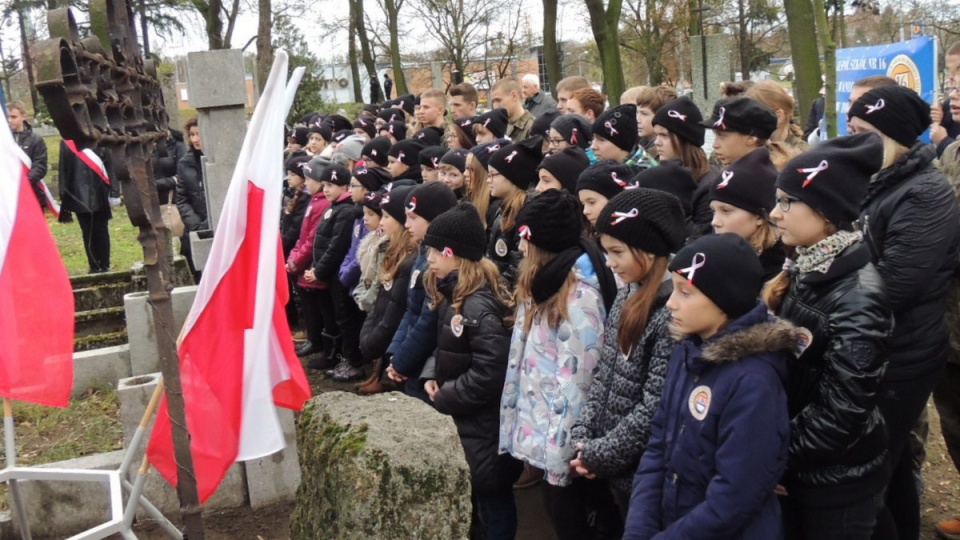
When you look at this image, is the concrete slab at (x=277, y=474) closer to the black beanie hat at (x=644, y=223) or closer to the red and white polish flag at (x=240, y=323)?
the red and white polish flag at (x=240, y=323)

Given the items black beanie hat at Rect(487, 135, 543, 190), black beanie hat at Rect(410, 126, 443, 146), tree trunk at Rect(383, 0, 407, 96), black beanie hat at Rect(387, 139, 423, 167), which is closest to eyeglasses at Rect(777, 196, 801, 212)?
black beanie hat at Rect(487, 135, 543, 190)

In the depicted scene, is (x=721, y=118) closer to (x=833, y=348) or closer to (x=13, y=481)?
(x=833, y=348)

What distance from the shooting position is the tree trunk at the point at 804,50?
9.30 meters

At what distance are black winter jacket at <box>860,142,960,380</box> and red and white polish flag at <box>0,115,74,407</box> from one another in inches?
131

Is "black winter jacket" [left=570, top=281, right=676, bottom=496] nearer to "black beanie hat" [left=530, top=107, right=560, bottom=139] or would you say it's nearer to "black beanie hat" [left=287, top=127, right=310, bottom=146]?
"black beanie hat" [left=530, top=107, right=560, bottom=139]

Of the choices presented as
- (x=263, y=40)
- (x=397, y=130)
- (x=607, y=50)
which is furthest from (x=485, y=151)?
(x=263, y=40)

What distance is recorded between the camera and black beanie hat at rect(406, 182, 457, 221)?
5.05m

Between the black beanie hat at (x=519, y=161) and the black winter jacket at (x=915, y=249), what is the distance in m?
1.93

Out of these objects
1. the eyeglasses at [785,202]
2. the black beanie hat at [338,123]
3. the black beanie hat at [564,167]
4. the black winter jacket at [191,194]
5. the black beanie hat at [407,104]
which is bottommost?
the black winter jacket at [191,194]

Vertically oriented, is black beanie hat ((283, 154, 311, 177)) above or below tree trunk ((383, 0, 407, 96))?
below

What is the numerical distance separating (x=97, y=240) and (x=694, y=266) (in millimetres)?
10030

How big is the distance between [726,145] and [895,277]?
1.13 metres

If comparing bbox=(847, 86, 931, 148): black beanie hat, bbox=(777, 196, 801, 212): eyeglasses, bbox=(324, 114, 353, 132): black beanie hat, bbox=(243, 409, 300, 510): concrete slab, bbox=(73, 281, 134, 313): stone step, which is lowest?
bbox=(243, 409, 300, 510): concrete slab

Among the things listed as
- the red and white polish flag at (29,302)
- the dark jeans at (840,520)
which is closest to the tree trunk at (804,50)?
the dark jeans at (840,520)
